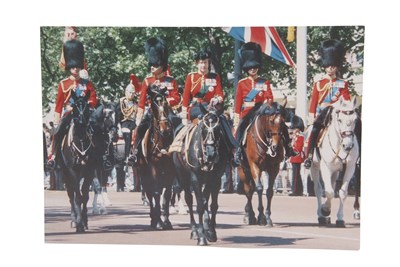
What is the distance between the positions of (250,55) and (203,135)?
1246 millimetres

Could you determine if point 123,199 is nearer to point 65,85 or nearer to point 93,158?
point 93,158

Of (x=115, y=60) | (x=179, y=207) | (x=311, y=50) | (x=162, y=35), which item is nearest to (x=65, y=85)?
(x=115, y=60)

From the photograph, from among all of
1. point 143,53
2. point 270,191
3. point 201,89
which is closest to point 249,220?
point 270,191

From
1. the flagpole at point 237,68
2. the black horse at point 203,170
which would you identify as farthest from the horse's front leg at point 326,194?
the flagpole at point 237,68

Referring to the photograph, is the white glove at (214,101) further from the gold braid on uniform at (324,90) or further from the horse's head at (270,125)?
the gold braid on uniform at (324,90)

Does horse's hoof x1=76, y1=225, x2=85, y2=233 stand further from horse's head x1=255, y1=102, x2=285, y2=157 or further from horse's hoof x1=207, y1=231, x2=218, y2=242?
horse's head x1=255, y1=102, x2=285, y2=157

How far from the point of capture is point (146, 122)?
1050cm

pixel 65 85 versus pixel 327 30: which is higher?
pixel 327 30

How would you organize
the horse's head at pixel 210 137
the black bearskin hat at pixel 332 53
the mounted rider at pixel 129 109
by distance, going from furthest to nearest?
the mounted rider at pixel 129 109
the black bearskin hat at pixel 332 53
the horse's head at pixel 210 137

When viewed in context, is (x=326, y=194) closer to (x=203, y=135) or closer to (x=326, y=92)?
(x=326, y=92)

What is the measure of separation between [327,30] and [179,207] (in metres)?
3.10

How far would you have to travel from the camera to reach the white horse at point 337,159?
33.4ft

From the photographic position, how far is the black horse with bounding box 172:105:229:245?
10.1m

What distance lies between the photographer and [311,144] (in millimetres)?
10328
